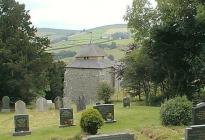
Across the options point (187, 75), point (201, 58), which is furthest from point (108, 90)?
point (201, 58)

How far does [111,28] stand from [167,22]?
562ft

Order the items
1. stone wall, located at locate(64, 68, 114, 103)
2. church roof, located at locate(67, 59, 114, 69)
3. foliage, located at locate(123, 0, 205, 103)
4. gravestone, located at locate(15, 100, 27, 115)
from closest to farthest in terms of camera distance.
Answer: foliage, located at locate(123, 0, 205, 103)
gravestone, located at locate(15, 100, 27, 115)
stone wall, located at locate(64, 68, 114, 103)
church roof, located at locate(67, 59, 114, 69)

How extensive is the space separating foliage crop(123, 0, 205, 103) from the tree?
12.7 metres

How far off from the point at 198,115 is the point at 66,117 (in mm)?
7259

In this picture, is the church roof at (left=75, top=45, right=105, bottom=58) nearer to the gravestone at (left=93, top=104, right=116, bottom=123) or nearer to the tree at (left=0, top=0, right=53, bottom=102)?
the tree at (left=0, top=0, right=53, bottom=102)

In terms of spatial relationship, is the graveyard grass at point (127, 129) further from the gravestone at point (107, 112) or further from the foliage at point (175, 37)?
the foliage at point (175, 37)

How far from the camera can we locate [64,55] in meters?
124

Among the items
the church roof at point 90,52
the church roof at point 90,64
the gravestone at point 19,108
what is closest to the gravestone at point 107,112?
the gravestone at point 19,108

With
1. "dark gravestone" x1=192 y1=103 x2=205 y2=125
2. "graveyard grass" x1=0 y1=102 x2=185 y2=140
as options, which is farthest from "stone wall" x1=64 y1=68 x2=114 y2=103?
"dark gravestone" x1=192 y1=103 x2=205 y2=125

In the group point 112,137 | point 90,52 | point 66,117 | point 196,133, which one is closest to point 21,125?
point 66,117

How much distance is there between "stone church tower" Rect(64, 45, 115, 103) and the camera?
59812 millimetres

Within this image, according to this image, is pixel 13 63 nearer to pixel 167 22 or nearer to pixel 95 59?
pixel 167 22

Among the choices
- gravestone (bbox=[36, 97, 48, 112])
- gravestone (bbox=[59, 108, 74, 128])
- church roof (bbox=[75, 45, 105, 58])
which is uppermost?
church roof (bbox=[75, 45, 105, 58])

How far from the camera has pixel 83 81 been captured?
198 feet
